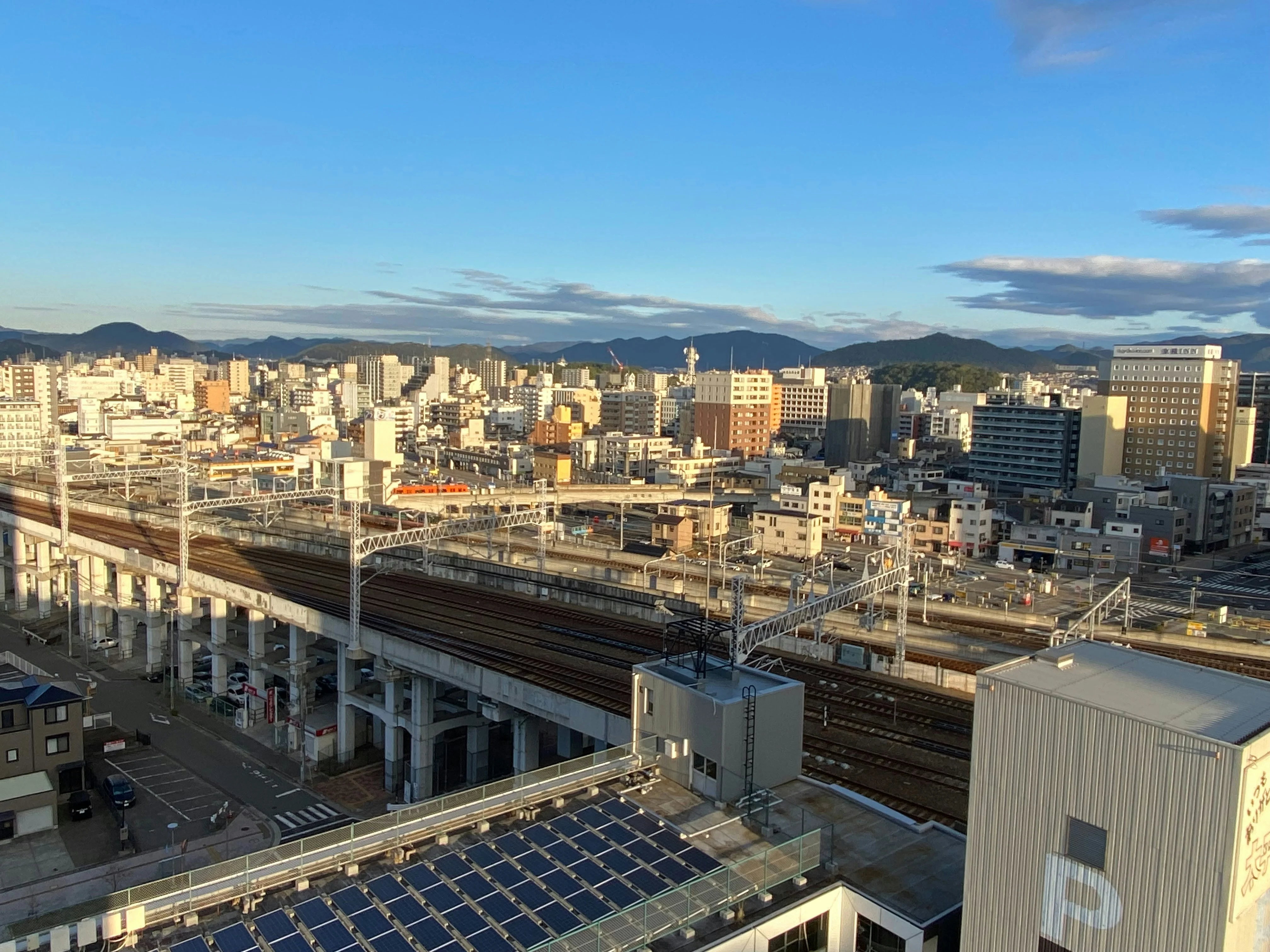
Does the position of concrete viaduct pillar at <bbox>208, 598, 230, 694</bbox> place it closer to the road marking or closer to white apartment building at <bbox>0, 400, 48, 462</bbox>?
the road marking

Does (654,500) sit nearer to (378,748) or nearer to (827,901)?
(378,748)

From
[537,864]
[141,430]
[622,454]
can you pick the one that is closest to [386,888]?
[537,864]

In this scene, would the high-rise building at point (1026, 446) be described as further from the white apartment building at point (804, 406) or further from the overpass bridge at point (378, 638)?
the overpass bridge at point (378, 638)

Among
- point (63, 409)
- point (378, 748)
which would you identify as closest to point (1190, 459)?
point (378, 748)

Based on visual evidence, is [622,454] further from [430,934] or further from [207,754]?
[430,934]

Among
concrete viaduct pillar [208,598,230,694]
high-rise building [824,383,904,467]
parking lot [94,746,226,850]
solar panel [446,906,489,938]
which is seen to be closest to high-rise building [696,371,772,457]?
high-rise building [824,383,904,467]

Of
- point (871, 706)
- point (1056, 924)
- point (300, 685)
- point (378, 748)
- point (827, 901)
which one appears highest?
point (1056, 924)
